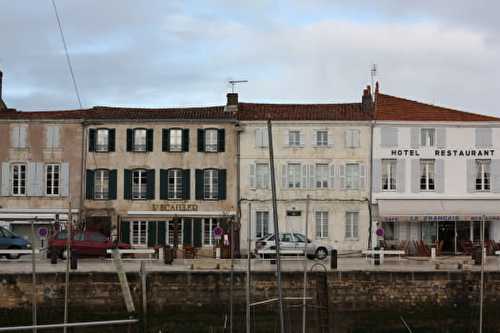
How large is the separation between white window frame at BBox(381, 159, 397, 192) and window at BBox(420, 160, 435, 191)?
4.01 feet

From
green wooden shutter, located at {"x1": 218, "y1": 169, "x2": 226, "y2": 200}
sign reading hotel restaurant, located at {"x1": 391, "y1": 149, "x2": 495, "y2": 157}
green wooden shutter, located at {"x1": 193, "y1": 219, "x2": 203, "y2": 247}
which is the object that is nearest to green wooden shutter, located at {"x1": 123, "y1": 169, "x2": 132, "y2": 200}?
green wooden shutter, located at {"x1": 193, "y1": 219, "x2": 203, "y2": 247}

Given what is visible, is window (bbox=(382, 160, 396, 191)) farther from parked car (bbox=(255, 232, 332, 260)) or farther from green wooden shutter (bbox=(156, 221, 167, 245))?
green wooden shutter (bbox=(156, 221, 167, 245))

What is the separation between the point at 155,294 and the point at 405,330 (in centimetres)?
786

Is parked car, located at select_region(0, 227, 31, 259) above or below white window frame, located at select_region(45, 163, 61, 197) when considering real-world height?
below

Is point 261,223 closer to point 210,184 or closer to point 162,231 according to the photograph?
point 210,184

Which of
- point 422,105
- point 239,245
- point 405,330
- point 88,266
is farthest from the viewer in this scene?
point 422,105

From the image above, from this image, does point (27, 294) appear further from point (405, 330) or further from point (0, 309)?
point (405, 330)

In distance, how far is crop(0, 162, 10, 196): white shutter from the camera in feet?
136

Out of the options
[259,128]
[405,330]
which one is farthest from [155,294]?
[259,128]

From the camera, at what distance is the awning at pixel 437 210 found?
40.3 meters

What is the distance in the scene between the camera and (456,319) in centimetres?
2992

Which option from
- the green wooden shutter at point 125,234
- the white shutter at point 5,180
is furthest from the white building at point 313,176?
the white shutter at point 5,180

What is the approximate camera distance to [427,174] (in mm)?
41875

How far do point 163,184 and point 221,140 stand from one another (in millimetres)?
3222
